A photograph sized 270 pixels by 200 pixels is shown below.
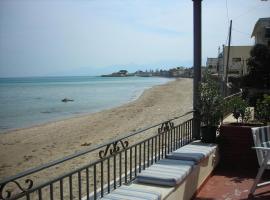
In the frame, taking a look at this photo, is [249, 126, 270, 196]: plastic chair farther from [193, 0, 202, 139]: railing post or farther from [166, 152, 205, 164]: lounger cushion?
[193, 0, 202, 139]: railing post

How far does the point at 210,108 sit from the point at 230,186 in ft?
4.52

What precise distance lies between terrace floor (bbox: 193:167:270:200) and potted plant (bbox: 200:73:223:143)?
62cm

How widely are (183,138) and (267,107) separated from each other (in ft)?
5.46

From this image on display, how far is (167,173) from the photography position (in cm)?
411

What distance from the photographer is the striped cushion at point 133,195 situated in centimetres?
340

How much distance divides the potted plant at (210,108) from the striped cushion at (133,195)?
2.69m

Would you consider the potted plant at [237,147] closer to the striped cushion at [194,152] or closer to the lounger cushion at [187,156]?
the striped cushion at [194,152]

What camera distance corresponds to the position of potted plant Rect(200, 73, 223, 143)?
6.05 metres

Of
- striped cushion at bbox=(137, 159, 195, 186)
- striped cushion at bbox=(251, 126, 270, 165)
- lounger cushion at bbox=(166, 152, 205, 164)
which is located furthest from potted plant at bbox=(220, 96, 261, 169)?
striped cushion at bbox=(137, 159, 195, 186)

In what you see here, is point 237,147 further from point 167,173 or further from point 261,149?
point 167,173

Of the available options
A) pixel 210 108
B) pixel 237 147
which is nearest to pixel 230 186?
pixel 237 147

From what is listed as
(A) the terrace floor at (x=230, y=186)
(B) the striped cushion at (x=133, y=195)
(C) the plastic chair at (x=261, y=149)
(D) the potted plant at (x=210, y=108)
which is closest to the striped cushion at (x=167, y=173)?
(B) the striped cushion at (x=133, y=195)

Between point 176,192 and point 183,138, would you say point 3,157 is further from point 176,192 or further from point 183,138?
point 176,192

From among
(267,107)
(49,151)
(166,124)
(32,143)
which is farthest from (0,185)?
(32,143)
